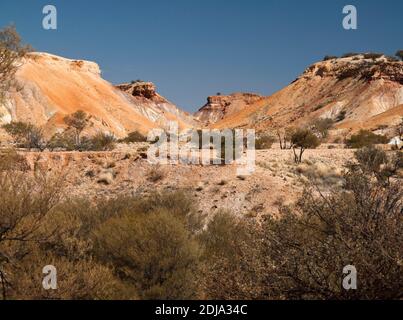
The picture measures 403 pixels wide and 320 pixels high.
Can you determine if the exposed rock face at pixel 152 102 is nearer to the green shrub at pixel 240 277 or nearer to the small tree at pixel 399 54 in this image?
the small tree at pixel 399 54

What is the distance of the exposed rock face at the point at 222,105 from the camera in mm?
134750

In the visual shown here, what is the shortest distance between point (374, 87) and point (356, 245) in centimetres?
6594

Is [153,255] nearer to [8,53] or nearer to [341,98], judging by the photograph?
[8,53]

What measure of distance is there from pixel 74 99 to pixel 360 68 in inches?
1728

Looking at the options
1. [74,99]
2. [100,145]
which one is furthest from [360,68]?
[100,145]

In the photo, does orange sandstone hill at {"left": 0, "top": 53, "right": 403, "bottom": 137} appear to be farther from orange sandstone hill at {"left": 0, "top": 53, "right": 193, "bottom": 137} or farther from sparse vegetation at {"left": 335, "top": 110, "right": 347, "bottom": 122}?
sparse vegetation at {"left": 335, "top": 110, "right": 347, "bottom": 122}

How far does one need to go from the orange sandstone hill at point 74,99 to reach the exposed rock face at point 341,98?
774 inches

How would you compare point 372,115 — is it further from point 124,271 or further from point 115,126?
point 124,271

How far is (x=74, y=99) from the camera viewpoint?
75.1 meters

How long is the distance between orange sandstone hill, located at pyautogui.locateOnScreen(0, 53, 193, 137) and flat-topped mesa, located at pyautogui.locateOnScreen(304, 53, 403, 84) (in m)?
31.2

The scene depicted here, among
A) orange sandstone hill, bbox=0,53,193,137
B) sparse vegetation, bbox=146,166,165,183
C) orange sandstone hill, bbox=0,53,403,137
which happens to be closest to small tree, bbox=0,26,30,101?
sparse vegetation, bbox=146,166,165,183

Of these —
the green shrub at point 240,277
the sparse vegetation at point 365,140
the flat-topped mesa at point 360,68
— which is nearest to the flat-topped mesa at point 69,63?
the flat-topped mesa at point 360,68

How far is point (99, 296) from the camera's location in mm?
10023
